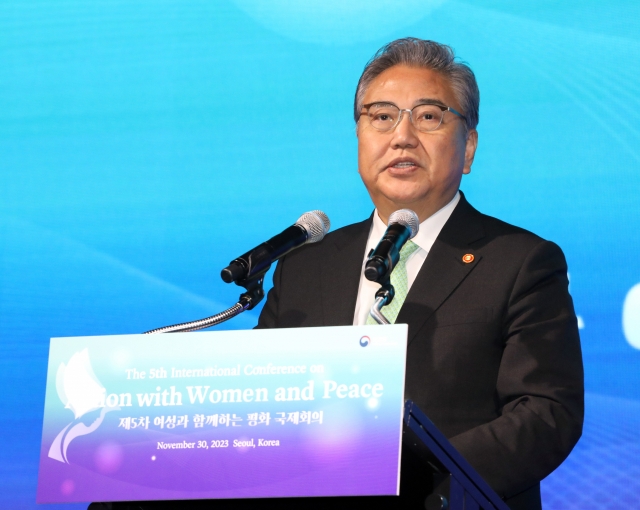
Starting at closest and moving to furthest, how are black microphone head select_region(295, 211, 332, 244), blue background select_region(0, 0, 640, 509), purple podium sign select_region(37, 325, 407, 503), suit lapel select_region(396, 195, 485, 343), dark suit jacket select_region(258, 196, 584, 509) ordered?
purple podium sign select_region(37, 325, 407, 503) < dark suit jacket select_region(258, 196, 584, 509) < black microphone head select_region(295, 211, 332, 244) < suit lapel select_region(396, 195, 485, 343) < blue background select_region(0, 0, 640, 509)

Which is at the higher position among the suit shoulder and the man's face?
the man's face

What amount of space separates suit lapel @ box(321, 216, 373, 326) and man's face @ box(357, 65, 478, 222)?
0.45 feet

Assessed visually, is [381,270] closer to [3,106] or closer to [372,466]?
[372,466]

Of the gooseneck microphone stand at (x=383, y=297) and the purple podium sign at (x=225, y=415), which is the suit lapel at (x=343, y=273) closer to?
the gooseneck microphone stand at (x=383, y=297)

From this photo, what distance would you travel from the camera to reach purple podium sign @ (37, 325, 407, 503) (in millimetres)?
1412

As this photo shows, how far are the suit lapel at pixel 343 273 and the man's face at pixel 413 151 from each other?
14 cm

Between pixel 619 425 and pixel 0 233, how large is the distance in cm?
231

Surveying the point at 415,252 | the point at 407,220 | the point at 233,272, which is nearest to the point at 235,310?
the point at 233,272

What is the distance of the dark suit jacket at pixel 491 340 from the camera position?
6.09 ft

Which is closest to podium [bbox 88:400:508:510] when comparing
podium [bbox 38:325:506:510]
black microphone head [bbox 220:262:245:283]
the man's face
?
podium [bbox 38:325:506:510]

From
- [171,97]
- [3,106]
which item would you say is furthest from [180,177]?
[3,106]

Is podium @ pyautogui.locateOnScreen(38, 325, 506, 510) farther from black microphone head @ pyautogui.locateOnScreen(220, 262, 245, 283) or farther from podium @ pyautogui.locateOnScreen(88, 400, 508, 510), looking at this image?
black microphone head @ pyautogui.locateOnScreen(220, 262, 245, 283)

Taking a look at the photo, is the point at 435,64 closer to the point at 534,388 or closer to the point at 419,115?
the point at 419,115

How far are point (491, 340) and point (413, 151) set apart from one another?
0.60m
